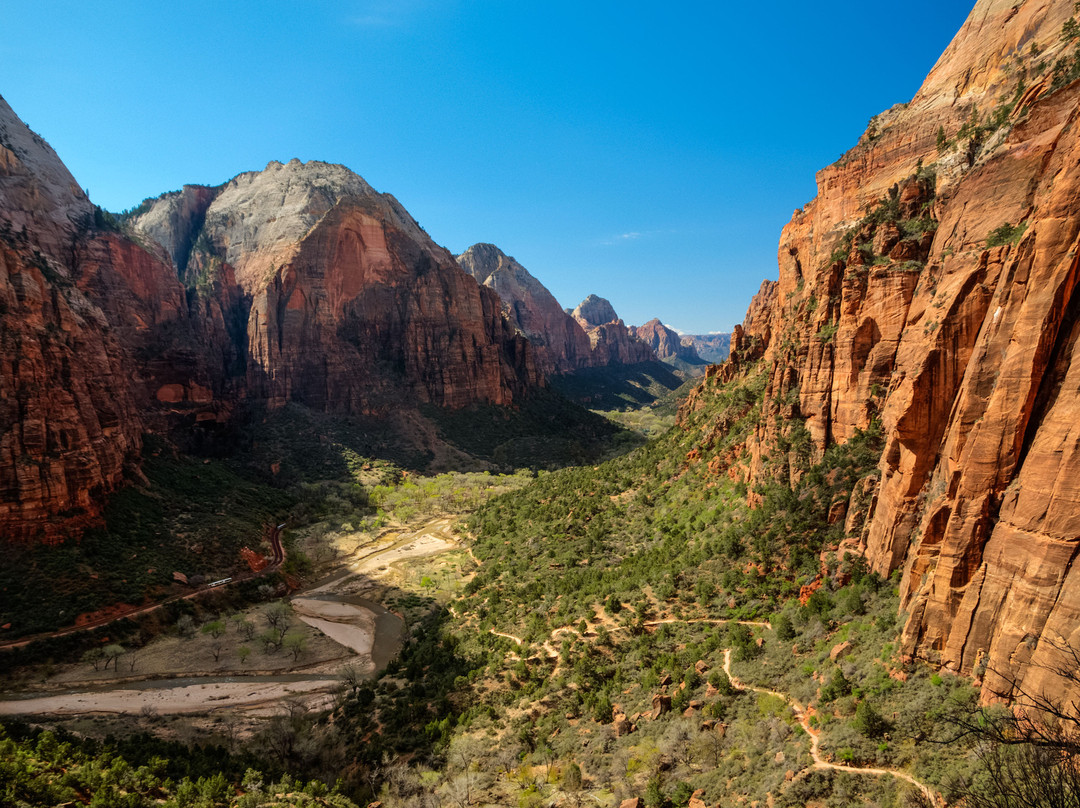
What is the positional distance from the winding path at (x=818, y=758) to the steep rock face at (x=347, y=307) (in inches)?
4065

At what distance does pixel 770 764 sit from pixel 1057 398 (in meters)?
15.7

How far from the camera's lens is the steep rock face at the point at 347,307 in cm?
11319

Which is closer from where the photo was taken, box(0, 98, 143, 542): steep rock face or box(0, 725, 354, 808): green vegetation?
box(0, 725, 354, 808): green vegetation

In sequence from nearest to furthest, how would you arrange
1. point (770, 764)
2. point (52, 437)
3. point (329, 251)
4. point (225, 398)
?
1. point (770, 764)
2. point (52, 437)
3. point (225, 398)
4. point (329, 251)

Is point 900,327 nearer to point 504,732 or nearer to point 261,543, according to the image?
point 504,732

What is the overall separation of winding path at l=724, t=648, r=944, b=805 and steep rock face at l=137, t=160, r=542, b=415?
103 metres

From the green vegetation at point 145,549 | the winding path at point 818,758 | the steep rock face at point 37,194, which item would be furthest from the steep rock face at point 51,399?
the winding path at point 818,758

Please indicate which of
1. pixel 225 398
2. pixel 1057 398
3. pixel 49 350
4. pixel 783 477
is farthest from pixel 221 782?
pixel 225 398

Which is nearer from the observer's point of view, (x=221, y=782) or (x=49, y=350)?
(x=221, y=782)

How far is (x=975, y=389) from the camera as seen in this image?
17656 millimetres

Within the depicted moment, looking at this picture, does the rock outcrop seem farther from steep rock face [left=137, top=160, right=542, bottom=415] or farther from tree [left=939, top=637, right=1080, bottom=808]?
tree [left=939, top=637, right=1080, bottom=808]

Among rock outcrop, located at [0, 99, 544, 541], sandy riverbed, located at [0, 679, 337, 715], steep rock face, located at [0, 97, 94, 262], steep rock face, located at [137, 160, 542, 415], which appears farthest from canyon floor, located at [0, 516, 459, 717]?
steep rock face, located at [137, 160, 542, 415]

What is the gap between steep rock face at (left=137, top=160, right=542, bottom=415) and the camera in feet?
371

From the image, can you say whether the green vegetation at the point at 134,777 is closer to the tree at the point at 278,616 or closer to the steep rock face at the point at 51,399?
the tree at the point at 278,616
